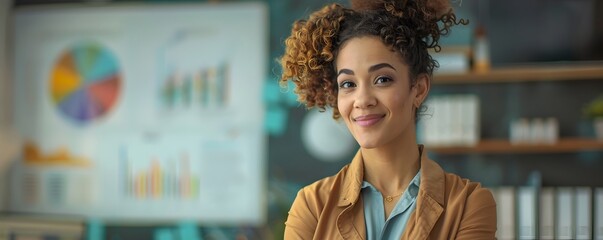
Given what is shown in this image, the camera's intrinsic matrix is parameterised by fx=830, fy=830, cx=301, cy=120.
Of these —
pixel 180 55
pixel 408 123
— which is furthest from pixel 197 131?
pixel 408 123

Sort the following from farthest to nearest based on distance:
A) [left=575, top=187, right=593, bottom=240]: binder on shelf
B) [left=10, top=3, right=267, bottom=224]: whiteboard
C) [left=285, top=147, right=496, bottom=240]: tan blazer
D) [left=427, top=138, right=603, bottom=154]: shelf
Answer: [left=10, top=3, right=267, bottom=224]: whiteboard → [left=427, top=138, right=603, bottom=154]: shelf → [left=575, top=187, right=593, bottom=240]: binder on shelf → [left=285, top=147, right=496, bottom=240]: tan blazer

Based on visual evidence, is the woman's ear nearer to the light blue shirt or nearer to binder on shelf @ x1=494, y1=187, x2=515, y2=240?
the light blue shirt

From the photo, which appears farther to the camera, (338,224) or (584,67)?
(584,67)

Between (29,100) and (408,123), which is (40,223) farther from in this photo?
(408,123)

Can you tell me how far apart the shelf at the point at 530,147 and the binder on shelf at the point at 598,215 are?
23 centimetres

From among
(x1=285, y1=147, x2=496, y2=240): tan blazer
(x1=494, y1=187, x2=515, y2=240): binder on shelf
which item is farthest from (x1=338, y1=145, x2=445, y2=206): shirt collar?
(x1=494, y1=187, x2=515, y2=240): binder on shelf

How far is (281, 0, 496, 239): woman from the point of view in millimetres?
1292

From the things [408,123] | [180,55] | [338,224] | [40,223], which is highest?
[180,55]

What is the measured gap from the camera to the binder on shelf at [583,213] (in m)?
3.91

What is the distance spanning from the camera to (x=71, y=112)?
16.5 ft

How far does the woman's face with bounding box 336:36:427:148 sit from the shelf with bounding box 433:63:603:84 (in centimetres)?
291

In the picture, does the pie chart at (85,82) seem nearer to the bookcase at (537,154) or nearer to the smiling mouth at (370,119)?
the bookcase at (537,154)

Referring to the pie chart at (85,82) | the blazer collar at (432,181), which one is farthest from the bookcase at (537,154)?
the blazer collar at (432,181)

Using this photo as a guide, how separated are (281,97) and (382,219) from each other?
3366mm
